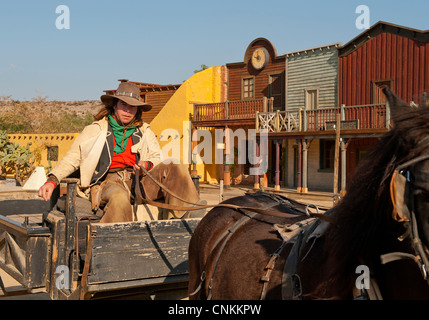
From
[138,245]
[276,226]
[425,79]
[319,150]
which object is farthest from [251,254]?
[319,150]

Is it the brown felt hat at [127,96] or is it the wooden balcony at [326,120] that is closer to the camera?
the brown felt hat at [127,96]

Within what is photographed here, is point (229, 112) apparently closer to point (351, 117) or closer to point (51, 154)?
point (351, 117)

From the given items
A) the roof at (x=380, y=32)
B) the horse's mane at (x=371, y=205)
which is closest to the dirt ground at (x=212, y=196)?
the horse's mane at (x=371, y=205)

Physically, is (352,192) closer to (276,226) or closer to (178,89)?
(276,226)

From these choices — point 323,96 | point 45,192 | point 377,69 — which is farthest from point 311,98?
point 45,192

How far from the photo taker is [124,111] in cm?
532

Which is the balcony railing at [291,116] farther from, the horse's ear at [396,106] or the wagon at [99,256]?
the horse's ear at [396,106]

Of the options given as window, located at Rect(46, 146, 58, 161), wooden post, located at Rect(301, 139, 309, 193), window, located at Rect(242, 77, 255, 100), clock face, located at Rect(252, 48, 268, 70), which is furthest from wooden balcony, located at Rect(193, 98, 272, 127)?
window, located at Rect(46, 146, 58, 161)

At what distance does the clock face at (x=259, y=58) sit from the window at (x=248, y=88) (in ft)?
3.05

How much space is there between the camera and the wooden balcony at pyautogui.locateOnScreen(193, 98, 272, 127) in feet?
83.1

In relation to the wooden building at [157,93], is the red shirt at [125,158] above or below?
below

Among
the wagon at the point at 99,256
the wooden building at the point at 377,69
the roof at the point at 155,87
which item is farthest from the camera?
the roof at the point at 155,87

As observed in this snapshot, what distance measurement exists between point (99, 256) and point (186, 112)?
24.3 metres

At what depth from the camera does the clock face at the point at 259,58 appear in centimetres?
2667
